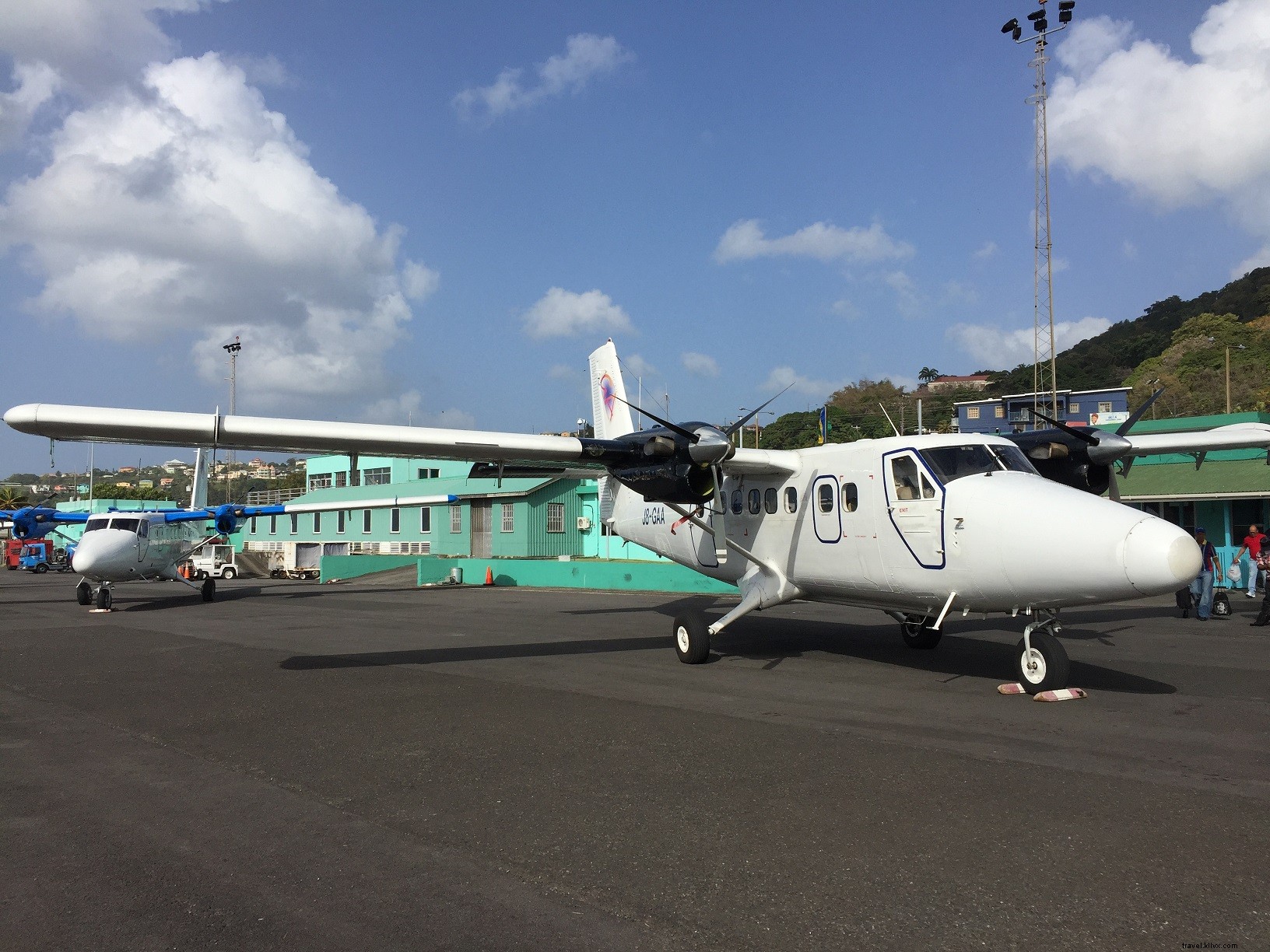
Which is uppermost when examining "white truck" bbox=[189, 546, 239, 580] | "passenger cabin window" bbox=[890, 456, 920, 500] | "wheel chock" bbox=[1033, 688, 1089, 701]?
"passenger cabin window" bbox=[890, 456, 920, 500]

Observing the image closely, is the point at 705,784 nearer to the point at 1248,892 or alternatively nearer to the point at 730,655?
the point at 1248,892

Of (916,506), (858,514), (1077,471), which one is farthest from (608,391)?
(1077,471)

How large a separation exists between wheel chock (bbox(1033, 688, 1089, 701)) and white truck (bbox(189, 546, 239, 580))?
45735mm

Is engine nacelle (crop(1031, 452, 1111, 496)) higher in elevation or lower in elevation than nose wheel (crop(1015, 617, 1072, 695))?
higher

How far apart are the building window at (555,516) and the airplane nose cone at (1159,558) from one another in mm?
34094

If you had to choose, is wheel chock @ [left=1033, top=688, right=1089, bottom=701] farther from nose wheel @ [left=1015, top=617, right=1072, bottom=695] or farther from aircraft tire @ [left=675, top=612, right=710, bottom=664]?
aircraft tire @ [left=675, top=612, right=710, bottom=664]

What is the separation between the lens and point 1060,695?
341 inches

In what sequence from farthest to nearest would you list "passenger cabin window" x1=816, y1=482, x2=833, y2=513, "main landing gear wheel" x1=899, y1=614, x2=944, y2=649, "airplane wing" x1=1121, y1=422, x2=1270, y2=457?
"airplane wing" x1=1121, y1=422, x2=1270, y2=457
"main landing gear wheel" x1=899, y1=614, x2=944, y2=649
"passenger cabin window" x1=816, y1=482, x2=833, y2=513

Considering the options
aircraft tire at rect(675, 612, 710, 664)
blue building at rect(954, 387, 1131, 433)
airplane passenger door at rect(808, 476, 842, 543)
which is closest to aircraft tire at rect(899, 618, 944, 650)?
airplane passenger door at rect(808, 476, 842, 543)

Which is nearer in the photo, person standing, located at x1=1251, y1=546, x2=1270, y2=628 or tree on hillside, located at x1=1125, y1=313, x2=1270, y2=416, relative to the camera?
person standing, located at x1=1251, y1=546, x2=1270, y2=628

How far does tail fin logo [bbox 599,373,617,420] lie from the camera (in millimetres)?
17322

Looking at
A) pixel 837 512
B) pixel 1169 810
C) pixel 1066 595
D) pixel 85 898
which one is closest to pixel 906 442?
pixel 837 512

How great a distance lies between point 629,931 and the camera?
380 cm

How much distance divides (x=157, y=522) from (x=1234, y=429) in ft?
91.9
